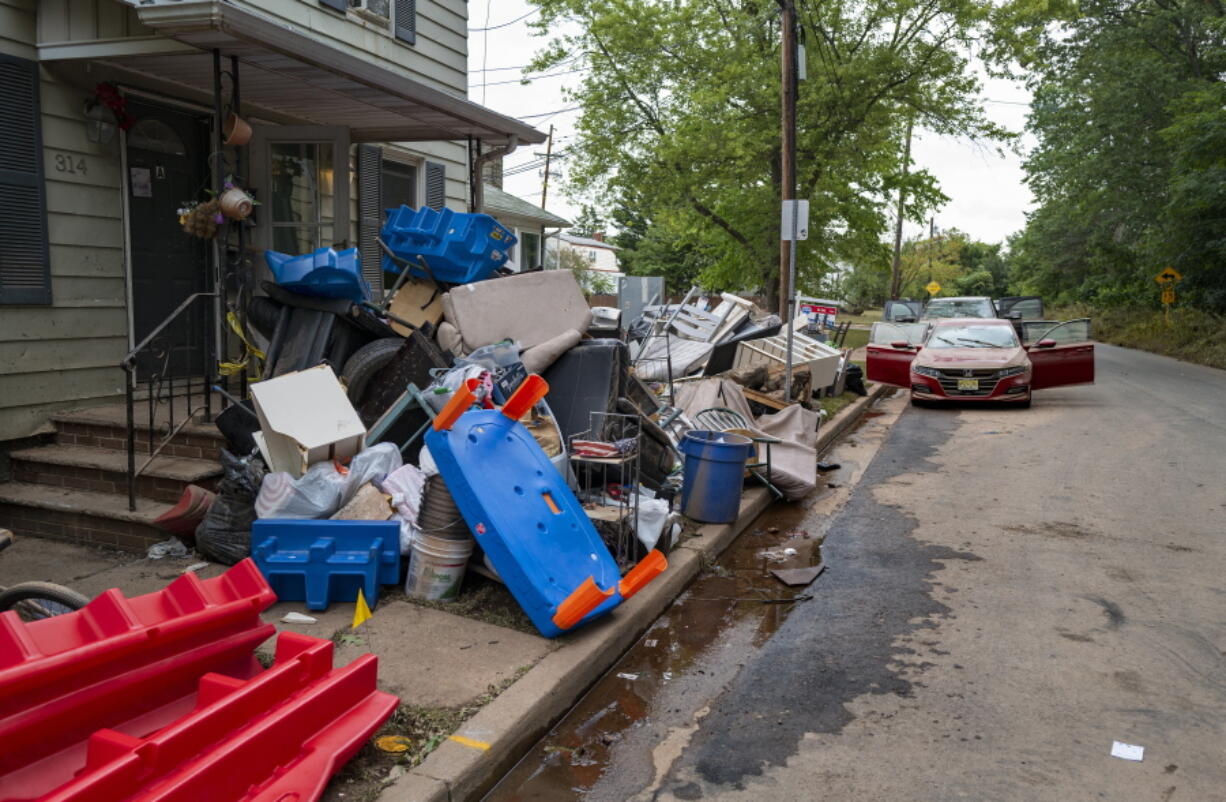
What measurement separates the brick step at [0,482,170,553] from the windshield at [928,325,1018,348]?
40.8 feet

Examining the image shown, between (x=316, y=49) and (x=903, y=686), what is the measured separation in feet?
17.6

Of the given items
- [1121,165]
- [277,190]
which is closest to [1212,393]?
[1121,165]

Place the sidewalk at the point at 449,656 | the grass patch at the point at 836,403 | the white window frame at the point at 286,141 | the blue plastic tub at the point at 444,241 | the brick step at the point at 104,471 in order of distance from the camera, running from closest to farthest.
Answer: the sidewalk at the point at 449,656 < the brick step at the point at 104,471 < the blue plastic tub at the point at 444,241 < the white window frame at the point at 286,141 < the grass patch at the point at 836,403

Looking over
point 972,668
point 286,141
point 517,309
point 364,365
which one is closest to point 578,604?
point 972,668

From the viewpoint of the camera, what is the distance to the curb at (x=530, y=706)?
3023mm

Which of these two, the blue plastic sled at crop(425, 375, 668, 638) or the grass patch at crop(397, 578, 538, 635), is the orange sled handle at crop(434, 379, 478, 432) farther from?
the grass patch at crop(397, 578, 538, 635)

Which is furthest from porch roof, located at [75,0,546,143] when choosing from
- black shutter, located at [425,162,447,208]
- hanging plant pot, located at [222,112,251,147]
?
black shutter, located at [425,162,447,208]

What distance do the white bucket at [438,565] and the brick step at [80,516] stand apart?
176cm

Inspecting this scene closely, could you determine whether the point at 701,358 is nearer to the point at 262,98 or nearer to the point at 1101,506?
the point at 1101,506

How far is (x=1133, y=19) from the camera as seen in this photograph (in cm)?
2556

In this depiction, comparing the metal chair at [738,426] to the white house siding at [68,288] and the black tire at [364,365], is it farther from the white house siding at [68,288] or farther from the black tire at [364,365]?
the white house siding at [68,288]

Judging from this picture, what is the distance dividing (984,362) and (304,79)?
432 inches

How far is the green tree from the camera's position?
18.8 meters

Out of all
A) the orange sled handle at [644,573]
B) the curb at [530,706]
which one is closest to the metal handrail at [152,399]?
the curb at [530,706]
